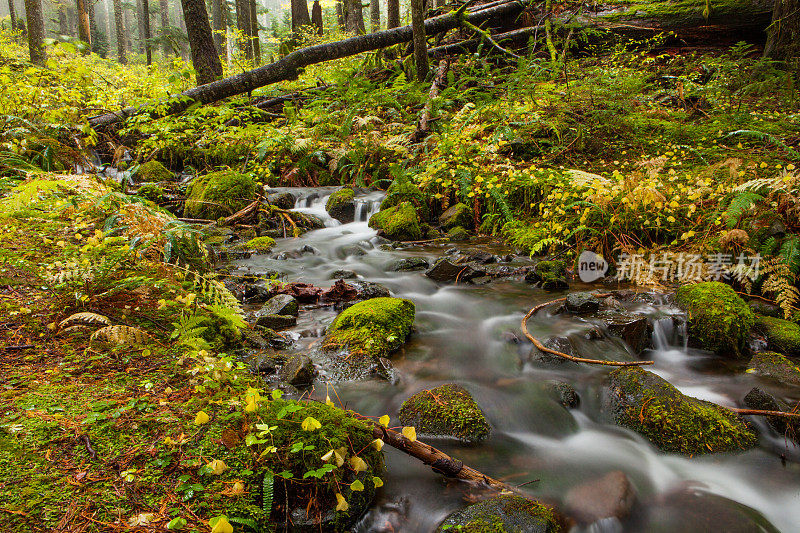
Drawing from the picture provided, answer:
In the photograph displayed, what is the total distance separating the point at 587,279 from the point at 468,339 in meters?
2.12

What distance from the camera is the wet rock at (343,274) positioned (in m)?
5.93

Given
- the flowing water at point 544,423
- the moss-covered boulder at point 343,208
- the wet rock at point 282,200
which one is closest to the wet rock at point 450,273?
the flowing water at point 544,423

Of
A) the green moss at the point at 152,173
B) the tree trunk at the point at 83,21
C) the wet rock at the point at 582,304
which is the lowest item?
the wet rock at the point at 582,304

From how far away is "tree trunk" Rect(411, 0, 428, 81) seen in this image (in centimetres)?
1008

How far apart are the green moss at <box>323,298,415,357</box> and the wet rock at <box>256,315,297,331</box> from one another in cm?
46

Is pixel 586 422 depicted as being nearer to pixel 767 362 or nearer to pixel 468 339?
pixel 468 339

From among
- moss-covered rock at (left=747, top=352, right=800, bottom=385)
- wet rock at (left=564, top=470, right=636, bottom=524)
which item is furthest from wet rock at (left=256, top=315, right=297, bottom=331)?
moss-covered rock at (left=747, top=352, right=800, bottom=385)

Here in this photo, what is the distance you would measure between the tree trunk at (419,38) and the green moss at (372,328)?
28.2 feet

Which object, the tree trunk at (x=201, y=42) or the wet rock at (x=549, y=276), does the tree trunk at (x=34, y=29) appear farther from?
the wet rock at (x=549, y=276)

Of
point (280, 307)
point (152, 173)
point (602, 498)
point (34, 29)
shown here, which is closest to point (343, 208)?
point (152, 173)

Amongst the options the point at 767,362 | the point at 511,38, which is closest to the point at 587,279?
the point at 767,362

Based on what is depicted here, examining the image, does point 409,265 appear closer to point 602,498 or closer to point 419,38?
point 602,498

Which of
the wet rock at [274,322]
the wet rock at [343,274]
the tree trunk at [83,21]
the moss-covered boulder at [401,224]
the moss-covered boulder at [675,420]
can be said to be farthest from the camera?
the tree trunk at [83,21]

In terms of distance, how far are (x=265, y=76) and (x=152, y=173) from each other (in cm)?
366
